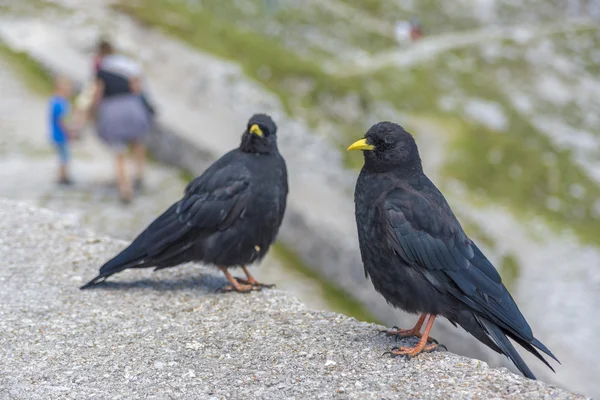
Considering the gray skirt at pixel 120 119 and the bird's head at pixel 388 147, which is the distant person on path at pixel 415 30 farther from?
the bird's head at pixel 388 147

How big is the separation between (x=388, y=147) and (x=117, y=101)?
876cm

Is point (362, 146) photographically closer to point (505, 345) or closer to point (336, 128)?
point (505, 345)

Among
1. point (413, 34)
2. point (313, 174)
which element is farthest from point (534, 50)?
point (313, 174)

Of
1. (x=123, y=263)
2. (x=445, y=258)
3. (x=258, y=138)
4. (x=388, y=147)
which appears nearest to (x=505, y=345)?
(x=445, y=258)

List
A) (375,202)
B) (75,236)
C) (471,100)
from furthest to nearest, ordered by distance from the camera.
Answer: (471,100), (75,236), (375,202)

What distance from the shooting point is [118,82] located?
1399 cm

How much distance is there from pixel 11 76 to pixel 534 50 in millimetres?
31567

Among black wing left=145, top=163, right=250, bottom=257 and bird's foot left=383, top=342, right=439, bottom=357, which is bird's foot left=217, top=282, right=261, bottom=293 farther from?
bird's foot left=383, top=342, right=439, bottom=357

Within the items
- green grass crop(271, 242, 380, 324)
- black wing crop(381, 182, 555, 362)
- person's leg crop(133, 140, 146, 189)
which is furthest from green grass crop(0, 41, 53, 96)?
black wing crop(381, 182, 555, 362)

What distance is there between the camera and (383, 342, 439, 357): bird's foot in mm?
6398

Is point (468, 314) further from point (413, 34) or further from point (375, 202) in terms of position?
point (413, 34)

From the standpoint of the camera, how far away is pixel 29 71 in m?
22.8

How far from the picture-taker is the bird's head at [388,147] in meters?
6.71

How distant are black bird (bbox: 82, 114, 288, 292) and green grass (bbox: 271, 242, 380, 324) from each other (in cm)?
650
